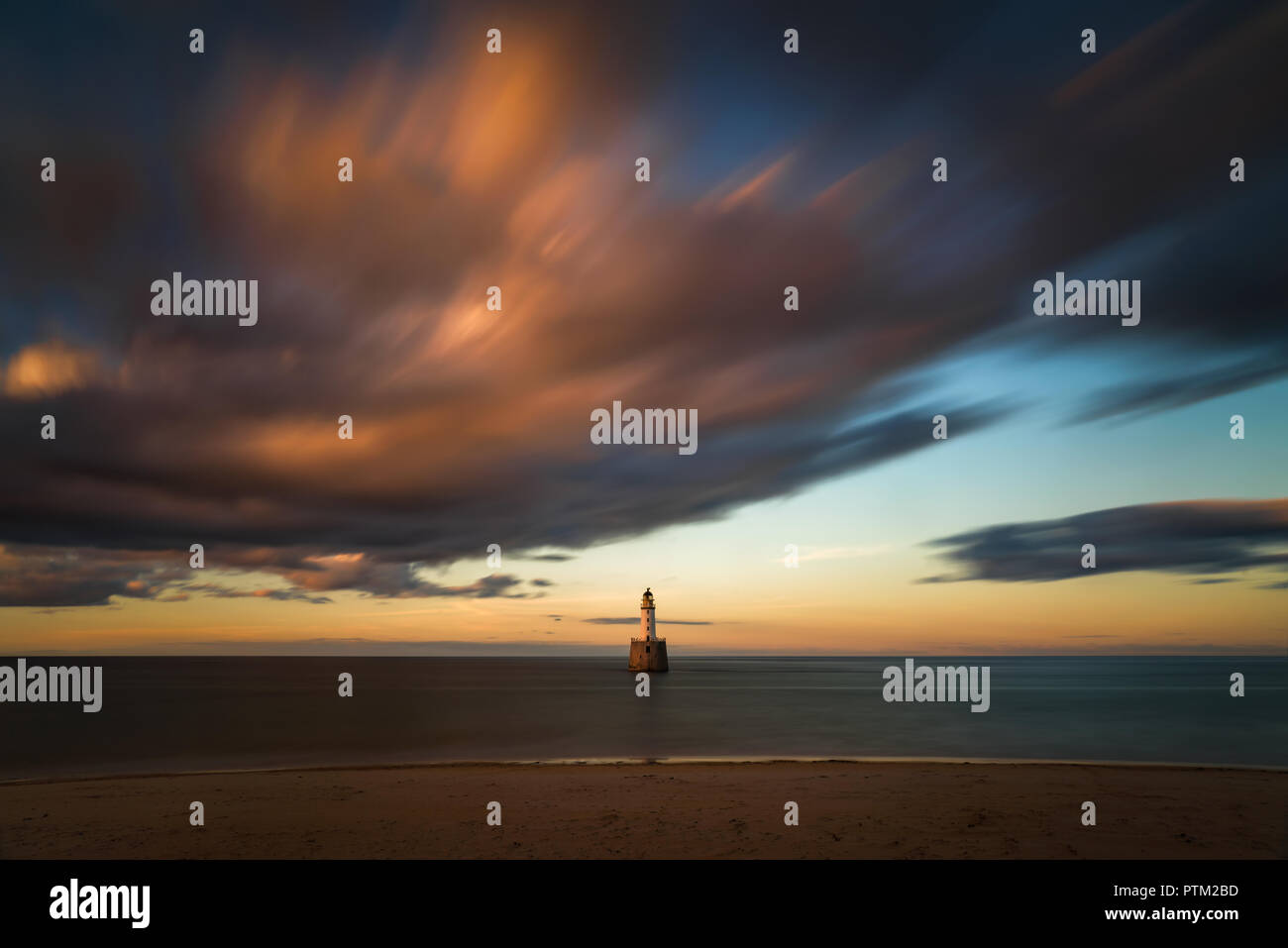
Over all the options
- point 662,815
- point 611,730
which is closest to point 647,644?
point 611,730

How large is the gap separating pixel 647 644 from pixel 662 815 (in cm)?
9141

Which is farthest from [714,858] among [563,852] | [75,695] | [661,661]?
[75,695]

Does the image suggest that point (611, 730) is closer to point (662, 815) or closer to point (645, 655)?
point (662, 815)

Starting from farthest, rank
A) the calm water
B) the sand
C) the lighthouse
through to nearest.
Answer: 1. the lighthouse
2. the calm water
3. the sand

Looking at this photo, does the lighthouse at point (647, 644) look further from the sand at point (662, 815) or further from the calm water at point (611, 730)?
the sand at point (662, 815)

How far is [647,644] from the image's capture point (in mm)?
107812

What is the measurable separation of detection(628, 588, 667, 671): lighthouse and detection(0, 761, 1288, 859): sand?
248 feet

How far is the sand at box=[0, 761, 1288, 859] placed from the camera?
15.1m

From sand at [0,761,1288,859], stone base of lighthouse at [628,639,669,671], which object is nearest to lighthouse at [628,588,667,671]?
stone base of lighthouse at [628,639,669,671]

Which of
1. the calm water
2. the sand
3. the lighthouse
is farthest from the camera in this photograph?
the lighthouse

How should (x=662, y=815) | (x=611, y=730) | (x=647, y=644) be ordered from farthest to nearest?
(x=647, y=644) → (x=611, y=730) → (x=662, y=815)

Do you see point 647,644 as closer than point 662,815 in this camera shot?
No

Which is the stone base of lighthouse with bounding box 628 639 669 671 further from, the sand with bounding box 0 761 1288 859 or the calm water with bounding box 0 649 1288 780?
the sand with bounding box 0 761 1288 859
